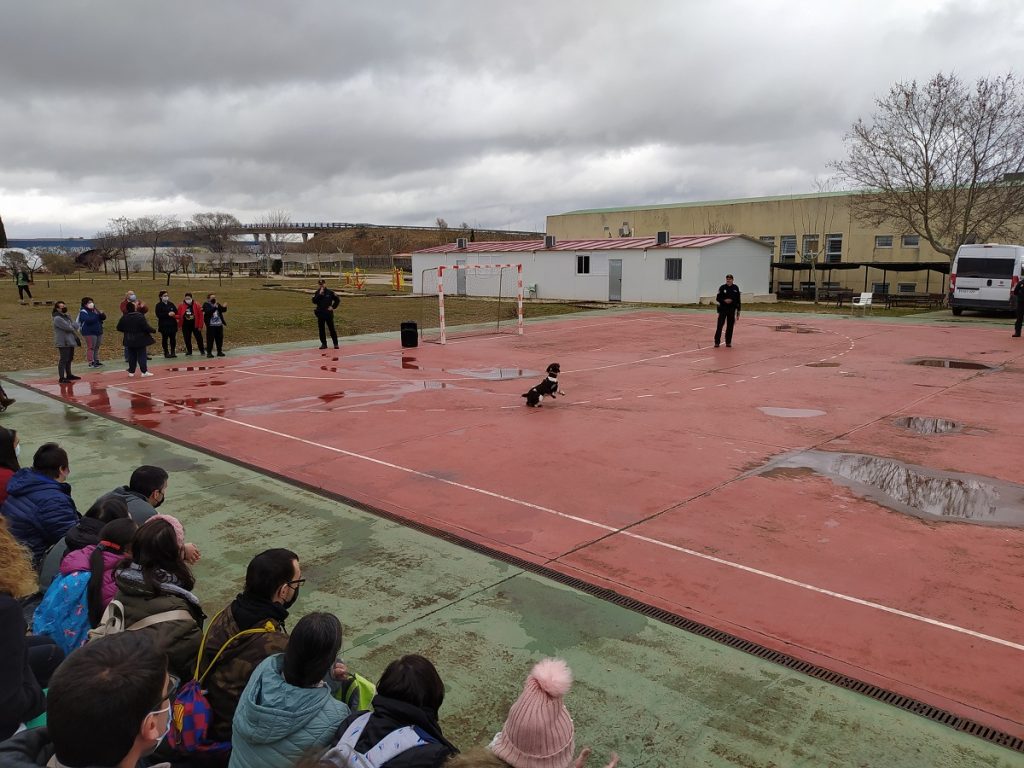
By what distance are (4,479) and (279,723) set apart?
13.5 ft

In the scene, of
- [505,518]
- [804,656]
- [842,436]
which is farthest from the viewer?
[842,436]

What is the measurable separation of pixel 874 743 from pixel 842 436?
7224mm

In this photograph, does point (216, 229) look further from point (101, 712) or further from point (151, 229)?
point (101, 712)

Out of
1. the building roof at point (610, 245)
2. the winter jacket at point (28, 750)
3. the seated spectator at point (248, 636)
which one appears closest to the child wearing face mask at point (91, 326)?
the seated spectator at point (248, 636)

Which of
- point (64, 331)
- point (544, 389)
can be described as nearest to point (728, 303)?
point (544, 389)

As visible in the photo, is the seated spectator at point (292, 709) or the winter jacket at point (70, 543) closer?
the seated spectator at point (292, 709)

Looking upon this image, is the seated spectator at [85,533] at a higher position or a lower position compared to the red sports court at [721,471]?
higher

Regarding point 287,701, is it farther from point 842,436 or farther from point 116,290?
point 116,290

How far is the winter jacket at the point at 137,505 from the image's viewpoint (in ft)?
16.7

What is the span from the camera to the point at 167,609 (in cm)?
372

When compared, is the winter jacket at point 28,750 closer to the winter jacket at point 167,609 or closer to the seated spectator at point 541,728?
the winter jacket at point 167,609

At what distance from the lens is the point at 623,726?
4.09 metres

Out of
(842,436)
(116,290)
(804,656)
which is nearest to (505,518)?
(804,656)

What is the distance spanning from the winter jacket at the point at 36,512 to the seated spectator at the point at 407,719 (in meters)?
3.47
